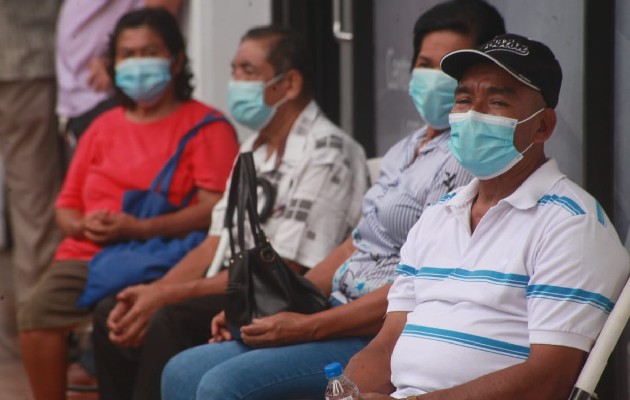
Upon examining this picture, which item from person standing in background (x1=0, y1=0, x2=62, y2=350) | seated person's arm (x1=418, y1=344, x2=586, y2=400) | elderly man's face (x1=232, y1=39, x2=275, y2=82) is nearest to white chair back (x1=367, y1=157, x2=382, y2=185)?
elderly man's face (x1=232, y1=39, x2=275, y2=82)

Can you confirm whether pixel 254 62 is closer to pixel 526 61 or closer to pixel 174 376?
pixel 174 376

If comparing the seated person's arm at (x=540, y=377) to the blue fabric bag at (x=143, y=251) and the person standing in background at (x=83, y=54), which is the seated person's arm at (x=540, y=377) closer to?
the blue fabric bag at (x=143, y=251)

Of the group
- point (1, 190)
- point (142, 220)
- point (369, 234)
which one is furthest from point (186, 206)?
point (1, 190)

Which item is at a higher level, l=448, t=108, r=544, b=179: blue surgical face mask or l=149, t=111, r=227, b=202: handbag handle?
l=448, t=108, r=544, b=179: blue surgical face mask

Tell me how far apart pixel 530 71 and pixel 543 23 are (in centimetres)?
104

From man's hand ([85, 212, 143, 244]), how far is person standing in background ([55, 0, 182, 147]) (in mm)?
1342

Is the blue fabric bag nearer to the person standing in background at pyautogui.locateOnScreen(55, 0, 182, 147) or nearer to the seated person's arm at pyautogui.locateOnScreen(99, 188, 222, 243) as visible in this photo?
the seated person's arm at pyautogui.locateOnScreen(99, 188, 222, 243)

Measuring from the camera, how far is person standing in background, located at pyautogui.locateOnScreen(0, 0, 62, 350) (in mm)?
6777

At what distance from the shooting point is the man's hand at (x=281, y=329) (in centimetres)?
360

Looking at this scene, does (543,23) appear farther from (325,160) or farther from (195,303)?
(195,303)

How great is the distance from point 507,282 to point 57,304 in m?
2.67

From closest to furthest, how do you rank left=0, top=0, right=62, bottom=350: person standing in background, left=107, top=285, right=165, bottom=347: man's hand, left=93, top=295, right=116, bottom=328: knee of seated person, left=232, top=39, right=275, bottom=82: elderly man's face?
1. left=107, top=285, right=165, bottom=347: man's hand
2. left=232, top=39, right=275, bottom=82: elderly man's face
3. left=93, top=295, right=116, bottom=328: knee of seated person
4. left=0, top=0, right=62, bottom=350: person standing in background

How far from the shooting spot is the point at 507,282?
2799 mm

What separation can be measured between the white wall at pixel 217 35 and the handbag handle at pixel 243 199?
210 cm
